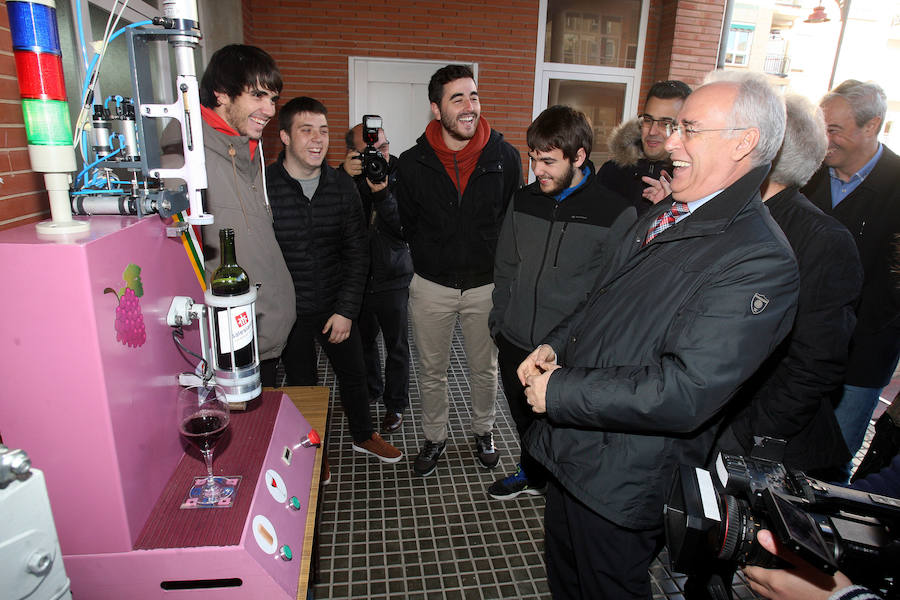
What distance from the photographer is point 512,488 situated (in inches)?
91.8

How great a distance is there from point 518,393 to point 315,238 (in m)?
1.06

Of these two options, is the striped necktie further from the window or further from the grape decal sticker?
the window

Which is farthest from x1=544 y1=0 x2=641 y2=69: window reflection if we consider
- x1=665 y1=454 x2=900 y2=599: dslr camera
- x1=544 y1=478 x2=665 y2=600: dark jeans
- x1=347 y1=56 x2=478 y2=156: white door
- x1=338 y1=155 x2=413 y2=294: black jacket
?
x1=665 y1=454 x2=900 y2=599: dslr camera


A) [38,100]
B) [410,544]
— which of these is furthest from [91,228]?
[410,544]

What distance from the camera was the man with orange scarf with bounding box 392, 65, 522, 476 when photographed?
2264 millimetres

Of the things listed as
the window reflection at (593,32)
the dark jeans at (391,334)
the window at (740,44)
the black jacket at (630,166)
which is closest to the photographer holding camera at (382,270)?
the dark jeans at (391,334)

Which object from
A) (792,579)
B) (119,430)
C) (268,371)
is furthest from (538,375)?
(268,371)

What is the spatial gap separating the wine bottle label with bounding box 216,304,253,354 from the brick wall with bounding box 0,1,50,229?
64cm

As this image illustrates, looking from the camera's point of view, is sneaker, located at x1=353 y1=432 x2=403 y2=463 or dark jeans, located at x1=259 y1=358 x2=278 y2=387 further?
sneaker, located at x1=353 y1=432 x2=403 y2=463

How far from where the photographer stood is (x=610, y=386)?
110cm

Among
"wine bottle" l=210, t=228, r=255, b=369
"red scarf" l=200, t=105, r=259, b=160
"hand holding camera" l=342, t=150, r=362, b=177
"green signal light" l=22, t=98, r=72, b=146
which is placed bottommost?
"wine bottle" l=210, t=228, r=255, b=369

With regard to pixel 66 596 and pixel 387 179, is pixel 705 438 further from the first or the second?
pixel 387 179

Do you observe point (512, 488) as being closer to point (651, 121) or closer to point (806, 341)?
point (806, 341)

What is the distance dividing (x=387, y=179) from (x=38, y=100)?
1552 mm
